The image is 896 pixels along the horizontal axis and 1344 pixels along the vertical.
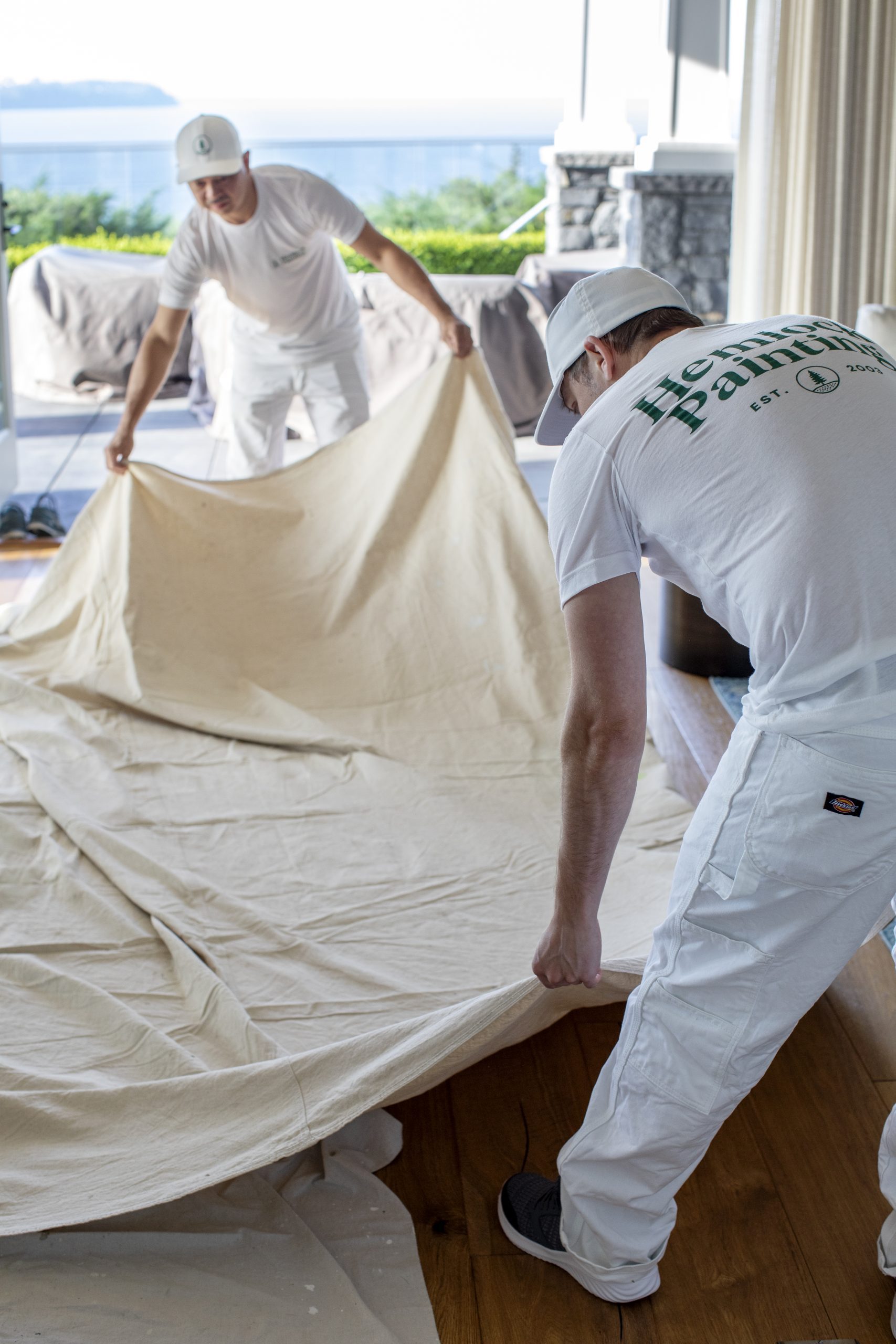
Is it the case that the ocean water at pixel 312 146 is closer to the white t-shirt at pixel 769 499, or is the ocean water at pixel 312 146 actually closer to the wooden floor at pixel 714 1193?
the wooden floor at pixel 714 1193

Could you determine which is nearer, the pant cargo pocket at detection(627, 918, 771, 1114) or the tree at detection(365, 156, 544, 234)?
the pant cargo pocket at detection(627, 918, 771, 1114)

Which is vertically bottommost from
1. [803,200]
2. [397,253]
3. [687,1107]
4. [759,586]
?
[687,1107]

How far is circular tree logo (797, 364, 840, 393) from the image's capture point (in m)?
1.15

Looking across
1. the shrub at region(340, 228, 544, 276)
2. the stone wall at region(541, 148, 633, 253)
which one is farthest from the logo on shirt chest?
the shrub at region(340, 228, 544, 276)

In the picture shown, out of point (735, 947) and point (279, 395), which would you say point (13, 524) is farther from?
point (735, 947)

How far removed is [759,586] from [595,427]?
256 millimetres

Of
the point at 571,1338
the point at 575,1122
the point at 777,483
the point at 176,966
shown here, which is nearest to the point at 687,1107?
the point at 571,1338

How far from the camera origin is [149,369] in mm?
3203

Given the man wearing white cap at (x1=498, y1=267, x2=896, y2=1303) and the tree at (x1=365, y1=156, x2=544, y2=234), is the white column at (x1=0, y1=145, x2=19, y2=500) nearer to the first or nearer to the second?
the man wearing white cap at (x1=498, y1=267, x2=896, y2=1303)

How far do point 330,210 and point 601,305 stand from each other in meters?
2.17

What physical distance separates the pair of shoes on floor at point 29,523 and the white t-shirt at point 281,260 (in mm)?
1636

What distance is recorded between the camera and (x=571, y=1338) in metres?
1.33

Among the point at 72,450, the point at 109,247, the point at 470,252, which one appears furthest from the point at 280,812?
the point at 109,247

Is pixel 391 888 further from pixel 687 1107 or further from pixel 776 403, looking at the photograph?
pixel 776 403
